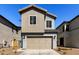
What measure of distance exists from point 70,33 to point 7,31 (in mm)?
13480

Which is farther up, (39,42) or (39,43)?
(39,42)

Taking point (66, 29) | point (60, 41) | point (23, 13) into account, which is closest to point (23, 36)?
point (23, 13)

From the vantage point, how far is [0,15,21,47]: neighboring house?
30036mm

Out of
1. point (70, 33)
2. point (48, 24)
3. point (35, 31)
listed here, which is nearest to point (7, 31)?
point (35, 31)

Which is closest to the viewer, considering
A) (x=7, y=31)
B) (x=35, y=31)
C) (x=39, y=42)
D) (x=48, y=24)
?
(x=39, y=42)

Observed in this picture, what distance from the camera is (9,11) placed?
110ft

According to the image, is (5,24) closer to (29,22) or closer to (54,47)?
(29,22)

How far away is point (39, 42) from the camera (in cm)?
2914

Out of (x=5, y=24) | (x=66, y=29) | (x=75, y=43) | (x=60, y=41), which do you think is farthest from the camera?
(x=60, y=41)

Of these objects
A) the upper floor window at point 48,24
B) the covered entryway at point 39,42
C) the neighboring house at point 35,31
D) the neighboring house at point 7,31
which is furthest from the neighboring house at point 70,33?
the neighboring house at point 7,31

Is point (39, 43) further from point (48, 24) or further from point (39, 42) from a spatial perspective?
point (48, 24)

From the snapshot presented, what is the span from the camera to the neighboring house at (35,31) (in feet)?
95.2

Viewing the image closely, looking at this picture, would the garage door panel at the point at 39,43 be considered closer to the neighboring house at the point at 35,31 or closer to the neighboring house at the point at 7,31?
the neighboring house at the point at 35,31

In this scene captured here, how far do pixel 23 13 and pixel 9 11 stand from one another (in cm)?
474
